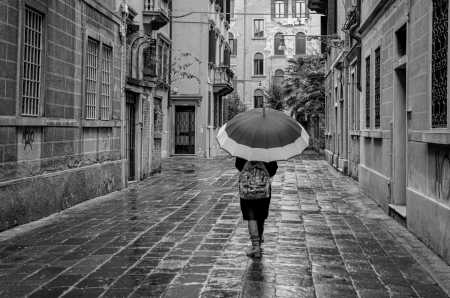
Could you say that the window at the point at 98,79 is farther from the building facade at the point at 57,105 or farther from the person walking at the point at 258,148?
the person walking at the point at 258,148

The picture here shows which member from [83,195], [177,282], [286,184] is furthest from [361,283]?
[286,184]

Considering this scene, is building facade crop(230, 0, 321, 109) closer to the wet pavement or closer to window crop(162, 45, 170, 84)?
window crop(162, 45, 170, 84)

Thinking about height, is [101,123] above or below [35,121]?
above

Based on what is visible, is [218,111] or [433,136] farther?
[218,111]

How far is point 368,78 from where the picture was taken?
14.7 meters

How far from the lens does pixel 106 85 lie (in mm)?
14570

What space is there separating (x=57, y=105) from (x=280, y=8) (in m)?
48.9

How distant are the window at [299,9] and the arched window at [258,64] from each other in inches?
199

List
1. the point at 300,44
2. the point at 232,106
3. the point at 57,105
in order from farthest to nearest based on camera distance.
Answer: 1. the point at 300,44
2. the point at 232,106
3. the point at 57,105

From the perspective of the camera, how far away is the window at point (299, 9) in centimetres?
5693

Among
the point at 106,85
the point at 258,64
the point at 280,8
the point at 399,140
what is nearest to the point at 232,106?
the point at 258,64

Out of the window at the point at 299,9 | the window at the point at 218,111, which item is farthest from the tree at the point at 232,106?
the window at the point at 299,9

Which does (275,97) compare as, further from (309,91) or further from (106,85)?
(106,85)

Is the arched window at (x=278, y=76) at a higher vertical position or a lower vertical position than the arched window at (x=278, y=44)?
lower
